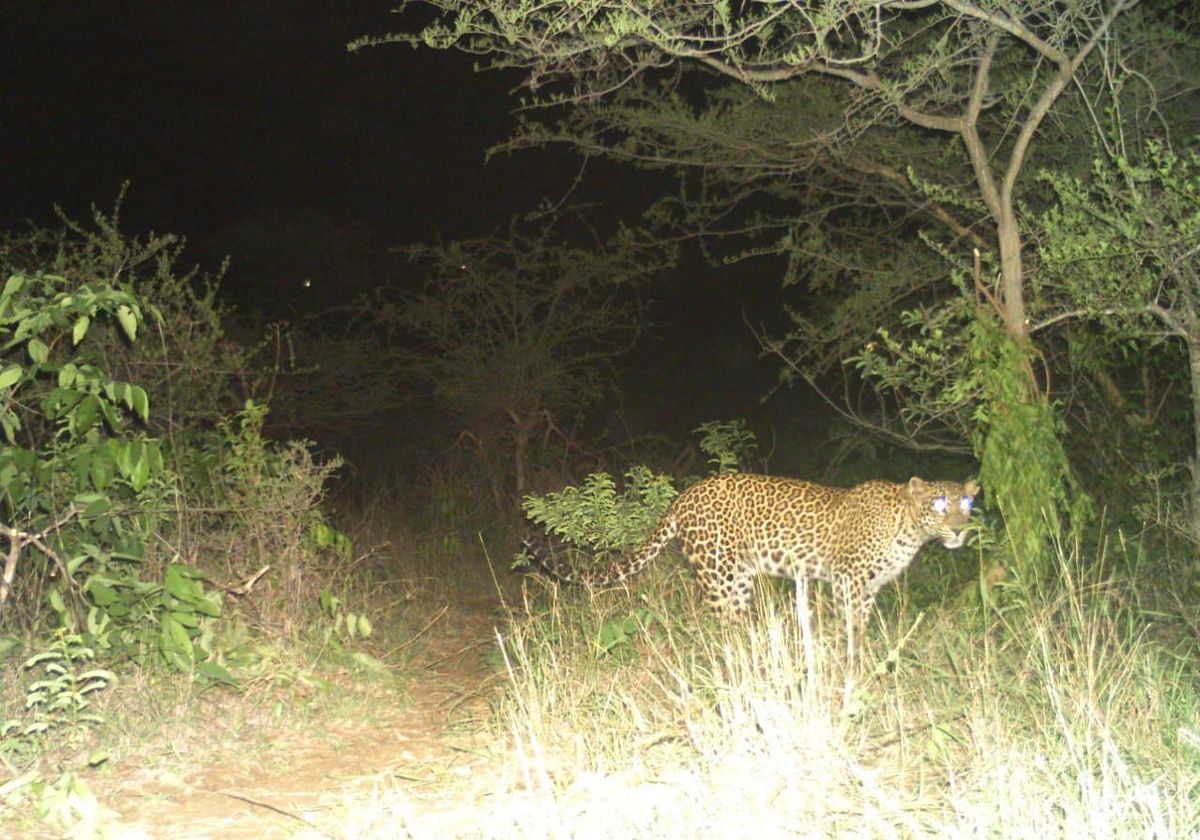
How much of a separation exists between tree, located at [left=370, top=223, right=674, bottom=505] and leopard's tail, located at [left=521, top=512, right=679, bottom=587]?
5.10 metres

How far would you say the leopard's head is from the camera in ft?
24.3

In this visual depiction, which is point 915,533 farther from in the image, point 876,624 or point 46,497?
point 46,497

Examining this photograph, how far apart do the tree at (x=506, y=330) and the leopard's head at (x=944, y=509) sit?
5.96 metres

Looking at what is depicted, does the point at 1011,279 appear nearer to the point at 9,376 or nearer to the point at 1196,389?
the point at 1196,389

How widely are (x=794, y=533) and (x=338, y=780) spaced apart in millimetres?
3552

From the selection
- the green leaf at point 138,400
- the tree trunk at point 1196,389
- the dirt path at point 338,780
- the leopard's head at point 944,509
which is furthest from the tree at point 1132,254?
the green leaf at point 138,400

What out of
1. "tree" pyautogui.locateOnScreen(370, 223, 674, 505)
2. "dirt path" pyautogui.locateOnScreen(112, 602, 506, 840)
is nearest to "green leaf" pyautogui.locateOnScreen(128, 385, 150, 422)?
"dirt path" pyautogui.locateOnScreen(112, 602, 506, 840)

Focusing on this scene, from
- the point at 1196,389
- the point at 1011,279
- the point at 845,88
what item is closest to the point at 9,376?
the point at 1011,279

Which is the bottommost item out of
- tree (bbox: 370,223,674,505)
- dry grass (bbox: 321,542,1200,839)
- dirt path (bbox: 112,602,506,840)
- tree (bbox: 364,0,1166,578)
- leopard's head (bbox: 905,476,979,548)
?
dirt path (bbox: 112,602,506,840)

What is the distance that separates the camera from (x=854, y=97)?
27.2 feet

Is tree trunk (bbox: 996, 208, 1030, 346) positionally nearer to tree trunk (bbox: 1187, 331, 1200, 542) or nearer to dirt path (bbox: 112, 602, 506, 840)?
tree trunk (bbox: 1187, 331, 1200, 542)

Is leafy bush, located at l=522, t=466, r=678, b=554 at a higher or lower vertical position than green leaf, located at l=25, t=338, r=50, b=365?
lower

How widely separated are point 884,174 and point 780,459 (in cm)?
712

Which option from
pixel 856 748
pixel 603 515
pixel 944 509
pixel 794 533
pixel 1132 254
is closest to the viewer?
pixel 856 748
